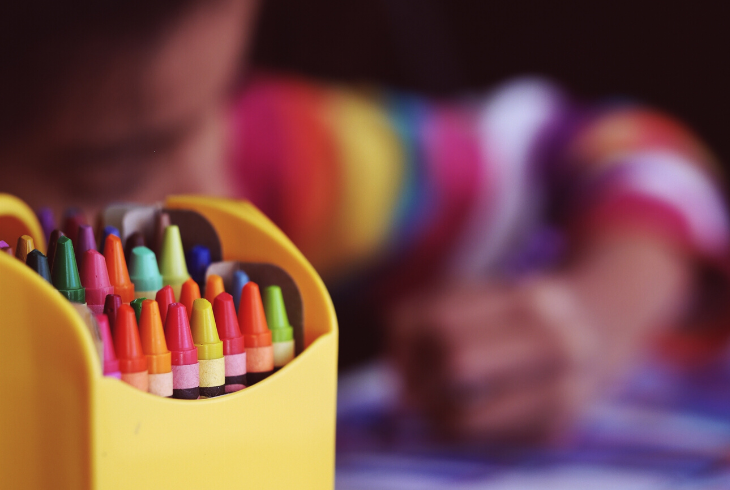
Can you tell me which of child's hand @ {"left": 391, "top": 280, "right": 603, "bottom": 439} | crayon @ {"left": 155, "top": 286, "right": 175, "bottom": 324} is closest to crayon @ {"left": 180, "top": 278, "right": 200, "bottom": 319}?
crayon @ {"left": 155, "top": 286, "right": 175, "bottom": 324}

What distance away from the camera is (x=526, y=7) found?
2.17 feet

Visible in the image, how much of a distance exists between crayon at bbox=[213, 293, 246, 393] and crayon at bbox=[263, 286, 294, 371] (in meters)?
0.01

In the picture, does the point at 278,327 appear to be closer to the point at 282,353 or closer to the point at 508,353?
the point at 282,353

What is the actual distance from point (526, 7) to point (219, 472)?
0.61 meters

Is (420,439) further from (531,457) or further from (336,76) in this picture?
(336,76)

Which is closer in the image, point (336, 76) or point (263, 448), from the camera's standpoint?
point (263, 448)

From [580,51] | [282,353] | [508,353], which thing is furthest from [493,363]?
[580,51]

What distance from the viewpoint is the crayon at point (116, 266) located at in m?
0.17

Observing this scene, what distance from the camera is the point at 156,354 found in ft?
0.50

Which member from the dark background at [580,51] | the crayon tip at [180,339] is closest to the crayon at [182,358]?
the crayon tip at [180,339]

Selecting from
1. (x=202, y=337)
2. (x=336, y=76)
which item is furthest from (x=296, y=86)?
(x=202, y=337)

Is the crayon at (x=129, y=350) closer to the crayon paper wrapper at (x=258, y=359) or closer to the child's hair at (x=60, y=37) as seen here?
the crayon paper wrapper at (x=258, y=359)

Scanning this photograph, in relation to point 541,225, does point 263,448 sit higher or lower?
lower

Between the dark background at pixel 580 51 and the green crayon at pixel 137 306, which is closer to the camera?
the green crayon at pixel 137 306
